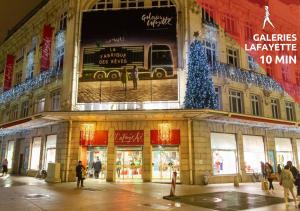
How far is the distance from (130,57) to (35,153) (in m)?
13.7

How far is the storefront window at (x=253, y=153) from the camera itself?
2386 centimetres

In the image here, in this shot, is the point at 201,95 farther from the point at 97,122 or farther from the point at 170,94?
the point at 97,122

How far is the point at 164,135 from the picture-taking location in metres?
21.1

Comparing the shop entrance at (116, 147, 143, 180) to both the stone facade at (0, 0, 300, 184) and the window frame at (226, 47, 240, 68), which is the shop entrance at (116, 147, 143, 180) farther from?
the window frame at (226, 47, 240, 68)

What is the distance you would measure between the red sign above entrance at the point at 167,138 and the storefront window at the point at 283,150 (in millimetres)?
11263

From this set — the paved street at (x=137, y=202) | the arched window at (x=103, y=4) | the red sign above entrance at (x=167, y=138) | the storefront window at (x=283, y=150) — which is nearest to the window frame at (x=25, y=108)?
the arched window at (x=103, y=4)

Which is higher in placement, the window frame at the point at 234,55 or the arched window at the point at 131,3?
the arched window at the point at 131,3

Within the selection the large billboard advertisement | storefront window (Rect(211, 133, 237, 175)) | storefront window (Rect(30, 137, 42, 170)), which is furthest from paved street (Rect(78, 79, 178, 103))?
storefront window (Rect(30, 137, 42, 170))

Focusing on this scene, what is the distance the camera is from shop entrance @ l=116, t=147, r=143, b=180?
70.7 ft

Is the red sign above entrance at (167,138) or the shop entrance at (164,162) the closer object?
the red sign above entrance at (167,138)

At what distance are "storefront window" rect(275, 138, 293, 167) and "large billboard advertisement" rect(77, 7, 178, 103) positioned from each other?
12369 mm

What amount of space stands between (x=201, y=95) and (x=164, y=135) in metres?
4.09

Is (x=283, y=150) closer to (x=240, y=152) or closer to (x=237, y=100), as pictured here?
(x=240, y=152)

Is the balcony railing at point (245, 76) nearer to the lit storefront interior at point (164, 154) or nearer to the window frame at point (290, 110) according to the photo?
the window frame at point (290, 110)
